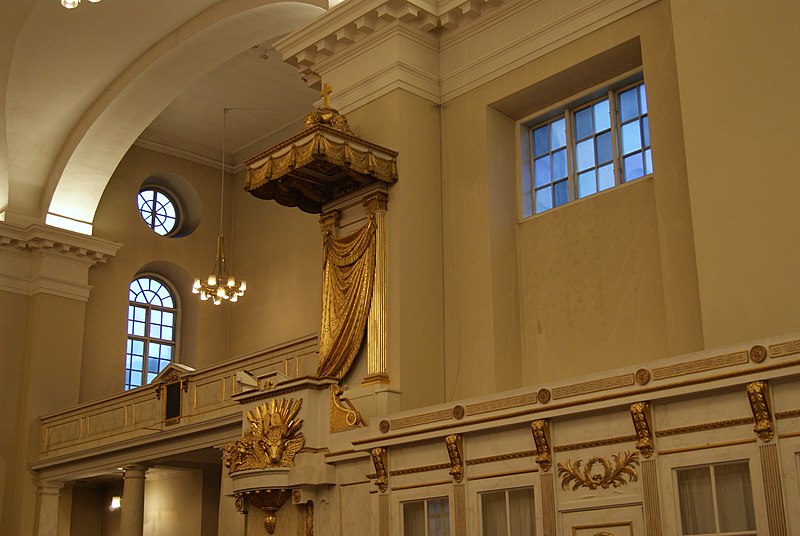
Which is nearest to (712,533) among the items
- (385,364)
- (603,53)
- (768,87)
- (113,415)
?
(768,87)

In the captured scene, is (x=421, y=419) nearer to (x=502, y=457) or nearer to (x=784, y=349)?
(x=502, y=457)

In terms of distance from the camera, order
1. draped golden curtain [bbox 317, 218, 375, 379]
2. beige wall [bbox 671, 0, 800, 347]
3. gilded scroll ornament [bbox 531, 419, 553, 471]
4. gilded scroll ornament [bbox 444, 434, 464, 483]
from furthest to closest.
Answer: draped golden curtain [bbox 317, 218, 375, 379] → gilded scroll ornament [bbox 444, 434, 464, 483] → gilded scroll ornament [bbox 531, 419, 553, 471] → beige wall [bbox 671, 0, 800, 347]

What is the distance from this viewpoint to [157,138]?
19109 millimetres

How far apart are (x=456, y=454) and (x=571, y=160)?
3428 mm

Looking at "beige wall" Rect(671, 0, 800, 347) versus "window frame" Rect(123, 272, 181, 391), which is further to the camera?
"window frame" Rect(123, 272, 181, 391)

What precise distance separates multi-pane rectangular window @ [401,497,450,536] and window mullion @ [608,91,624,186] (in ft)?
11.1

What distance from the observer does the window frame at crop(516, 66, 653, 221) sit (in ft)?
31.7

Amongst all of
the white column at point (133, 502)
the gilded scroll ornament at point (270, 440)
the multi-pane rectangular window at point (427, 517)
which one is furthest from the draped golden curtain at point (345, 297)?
the white column at point (133, 502)

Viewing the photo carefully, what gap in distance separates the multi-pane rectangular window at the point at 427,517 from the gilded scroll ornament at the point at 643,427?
1945mm

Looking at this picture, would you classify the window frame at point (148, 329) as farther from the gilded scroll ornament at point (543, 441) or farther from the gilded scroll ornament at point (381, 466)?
the gilded scroll ornament at point (543, 441)

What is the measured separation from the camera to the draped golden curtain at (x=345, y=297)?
32.5ft

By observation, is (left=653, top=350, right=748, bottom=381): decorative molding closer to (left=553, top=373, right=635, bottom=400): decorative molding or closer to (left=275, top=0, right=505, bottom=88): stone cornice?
(left=553, top=373, right=635, bottom=400): decorative molding

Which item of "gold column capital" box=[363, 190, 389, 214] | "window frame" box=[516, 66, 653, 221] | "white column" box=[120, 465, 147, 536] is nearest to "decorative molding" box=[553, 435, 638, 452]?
"window frame" box=[516, 66, 653, 221]

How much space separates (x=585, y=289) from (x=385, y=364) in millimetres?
1952
